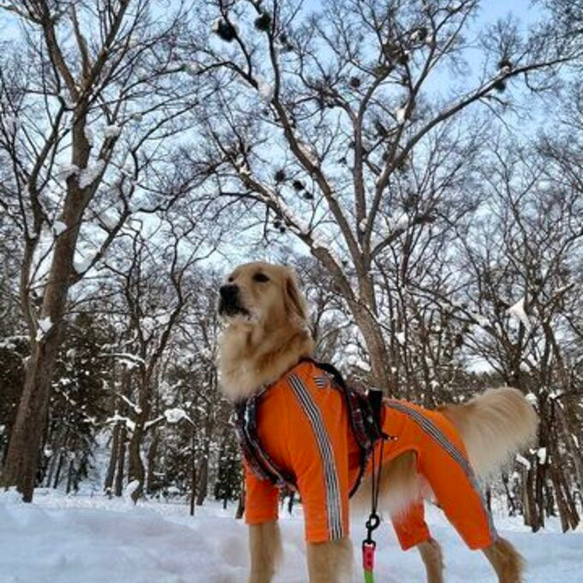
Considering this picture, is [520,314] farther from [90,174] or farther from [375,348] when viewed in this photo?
[90,174]

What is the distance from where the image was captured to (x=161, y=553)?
3400 millimetres

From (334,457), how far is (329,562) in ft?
1.57

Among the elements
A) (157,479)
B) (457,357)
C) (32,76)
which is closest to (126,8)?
(32,76)

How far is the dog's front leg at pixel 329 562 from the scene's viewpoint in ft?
8.37

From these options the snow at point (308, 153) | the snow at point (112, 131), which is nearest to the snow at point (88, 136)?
the snow at point (112, 131)

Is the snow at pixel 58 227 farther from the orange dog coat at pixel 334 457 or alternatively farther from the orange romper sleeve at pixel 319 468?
the orange romper sleeve at pixel 319 468

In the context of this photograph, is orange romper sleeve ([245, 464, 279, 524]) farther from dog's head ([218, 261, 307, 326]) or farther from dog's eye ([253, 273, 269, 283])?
dog's eye ([253, 273, 269, 283])

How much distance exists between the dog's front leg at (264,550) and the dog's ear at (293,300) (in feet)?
4.16

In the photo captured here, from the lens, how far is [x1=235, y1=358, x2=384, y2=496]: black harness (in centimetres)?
294

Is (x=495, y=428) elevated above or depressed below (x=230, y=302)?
below

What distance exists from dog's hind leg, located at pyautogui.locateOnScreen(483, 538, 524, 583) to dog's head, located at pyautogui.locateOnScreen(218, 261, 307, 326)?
180cm

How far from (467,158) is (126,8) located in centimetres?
898

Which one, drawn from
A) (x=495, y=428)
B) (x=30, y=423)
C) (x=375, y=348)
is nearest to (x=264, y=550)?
(x=495, y=428)

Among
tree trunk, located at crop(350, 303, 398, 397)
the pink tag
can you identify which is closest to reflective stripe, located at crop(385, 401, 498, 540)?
the pink tag
